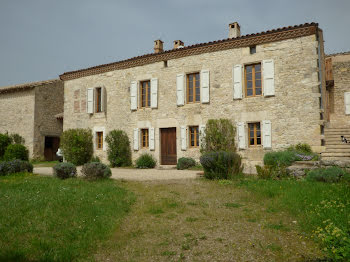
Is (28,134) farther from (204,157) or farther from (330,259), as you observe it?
(330,259)

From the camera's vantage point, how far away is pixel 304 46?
973 cm

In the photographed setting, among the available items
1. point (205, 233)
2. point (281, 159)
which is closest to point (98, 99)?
point (281, 159)

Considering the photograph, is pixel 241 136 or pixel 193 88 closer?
pixel 241 136

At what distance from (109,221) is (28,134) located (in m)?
14.8

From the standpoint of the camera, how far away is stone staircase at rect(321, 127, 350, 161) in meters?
8.05

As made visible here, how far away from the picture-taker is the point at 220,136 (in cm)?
1073

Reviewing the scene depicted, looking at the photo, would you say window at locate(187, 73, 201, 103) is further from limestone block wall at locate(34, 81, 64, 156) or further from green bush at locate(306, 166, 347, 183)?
limestone block wall at locate(34, 81, 64, 156)

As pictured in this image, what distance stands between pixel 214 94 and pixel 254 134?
7.98 feet

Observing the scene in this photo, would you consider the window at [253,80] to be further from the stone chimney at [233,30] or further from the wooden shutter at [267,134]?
the stone chimney at [233,30]

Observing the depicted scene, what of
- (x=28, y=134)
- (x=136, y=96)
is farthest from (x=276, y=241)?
(x=28, y=134)

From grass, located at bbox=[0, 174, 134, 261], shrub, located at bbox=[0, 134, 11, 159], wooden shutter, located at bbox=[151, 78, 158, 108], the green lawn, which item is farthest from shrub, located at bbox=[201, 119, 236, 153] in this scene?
shrub, located at bbox=[0, 134, 11, 159]

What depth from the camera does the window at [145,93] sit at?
42.7ft

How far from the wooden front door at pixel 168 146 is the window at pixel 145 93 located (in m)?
1.67

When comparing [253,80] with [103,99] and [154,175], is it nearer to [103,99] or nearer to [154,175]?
[154,175]
